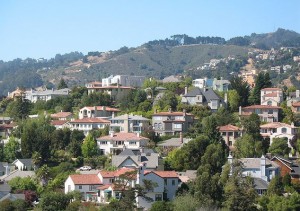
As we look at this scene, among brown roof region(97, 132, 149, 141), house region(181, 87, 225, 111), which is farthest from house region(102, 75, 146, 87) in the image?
brown roof region(97, 132, 149, 141)

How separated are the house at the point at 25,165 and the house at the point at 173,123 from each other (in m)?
10.6

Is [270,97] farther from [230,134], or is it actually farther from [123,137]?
[123,137]

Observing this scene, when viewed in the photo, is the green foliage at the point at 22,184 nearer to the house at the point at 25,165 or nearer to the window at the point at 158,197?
the house at the point at 25,165

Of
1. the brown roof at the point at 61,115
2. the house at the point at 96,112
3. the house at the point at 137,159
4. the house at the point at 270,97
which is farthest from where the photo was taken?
the brown roof at the point at 61,115

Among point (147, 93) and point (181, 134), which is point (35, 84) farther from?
point (181, 134)

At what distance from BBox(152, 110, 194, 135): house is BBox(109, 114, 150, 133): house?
3.34 feet

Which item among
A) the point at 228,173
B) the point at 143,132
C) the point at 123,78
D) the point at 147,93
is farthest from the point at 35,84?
the point at 228,173

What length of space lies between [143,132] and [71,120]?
27.0 feet

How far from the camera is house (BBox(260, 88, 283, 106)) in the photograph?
6525 centimetres

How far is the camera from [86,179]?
48.8 metres

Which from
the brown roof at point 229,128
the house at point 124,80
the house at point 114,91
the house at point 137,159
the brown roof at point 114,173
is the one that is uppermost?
the house at point 124,80

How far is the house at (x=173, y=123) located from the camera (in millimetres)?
60062

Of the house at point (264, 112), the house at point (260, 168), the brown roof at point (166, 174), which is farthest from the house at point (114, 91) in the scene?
the house at point (260, 168)

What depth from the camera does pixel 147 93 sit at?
71938 mm
